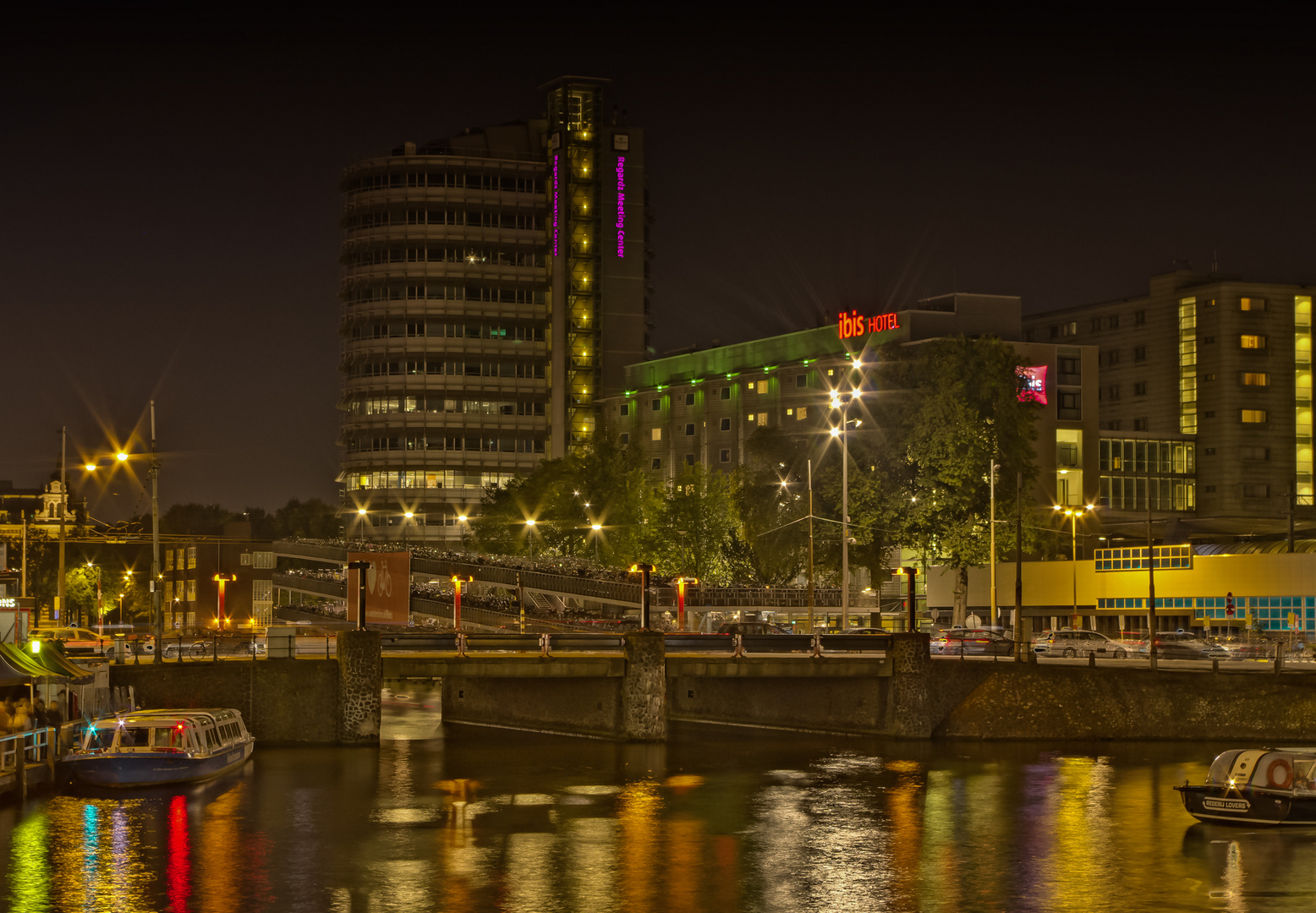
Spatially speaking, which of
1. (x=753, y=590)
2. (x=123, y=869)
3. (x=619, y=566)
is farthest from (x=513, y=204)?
(x=123, y=869)

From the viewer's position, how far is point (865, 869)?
35.2 metres

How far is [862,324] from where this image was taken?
138 meters

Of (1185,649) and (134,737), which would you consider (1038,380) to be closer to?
(1185,649)

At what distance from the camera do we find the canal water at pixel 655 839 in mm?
32062

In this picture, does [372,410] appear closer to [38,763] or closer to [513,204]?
[513,204]

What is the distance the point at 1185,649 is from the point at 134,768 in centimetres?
5026

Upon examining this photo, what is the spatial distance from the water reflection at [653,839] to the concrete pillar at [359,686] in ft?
5.32

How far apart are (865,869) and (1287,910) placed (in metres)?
8.99

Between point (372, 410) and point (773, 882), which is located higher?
point (372, 410)

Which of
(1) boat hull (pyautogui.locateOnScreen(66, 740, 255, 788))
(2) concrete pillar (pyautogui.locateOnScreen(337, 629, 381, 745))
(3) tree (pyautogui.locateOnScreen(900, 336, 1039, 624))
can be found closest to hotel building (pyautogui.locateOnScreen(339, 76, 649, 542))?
(3) tree (pyautogui.locateOnScreen(900, 336, 1039, 624))

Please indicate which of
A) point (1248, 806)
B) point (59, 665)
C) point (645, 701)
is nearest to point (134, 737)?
point (59, 665)

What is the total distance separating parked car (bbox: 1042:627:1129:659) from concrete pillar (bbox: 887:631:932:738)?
56.9ft

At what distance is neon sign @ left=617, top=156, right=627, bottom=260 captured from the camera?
177 meters

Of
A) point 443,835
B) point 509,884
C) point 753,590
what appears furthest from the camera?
point 753,590
